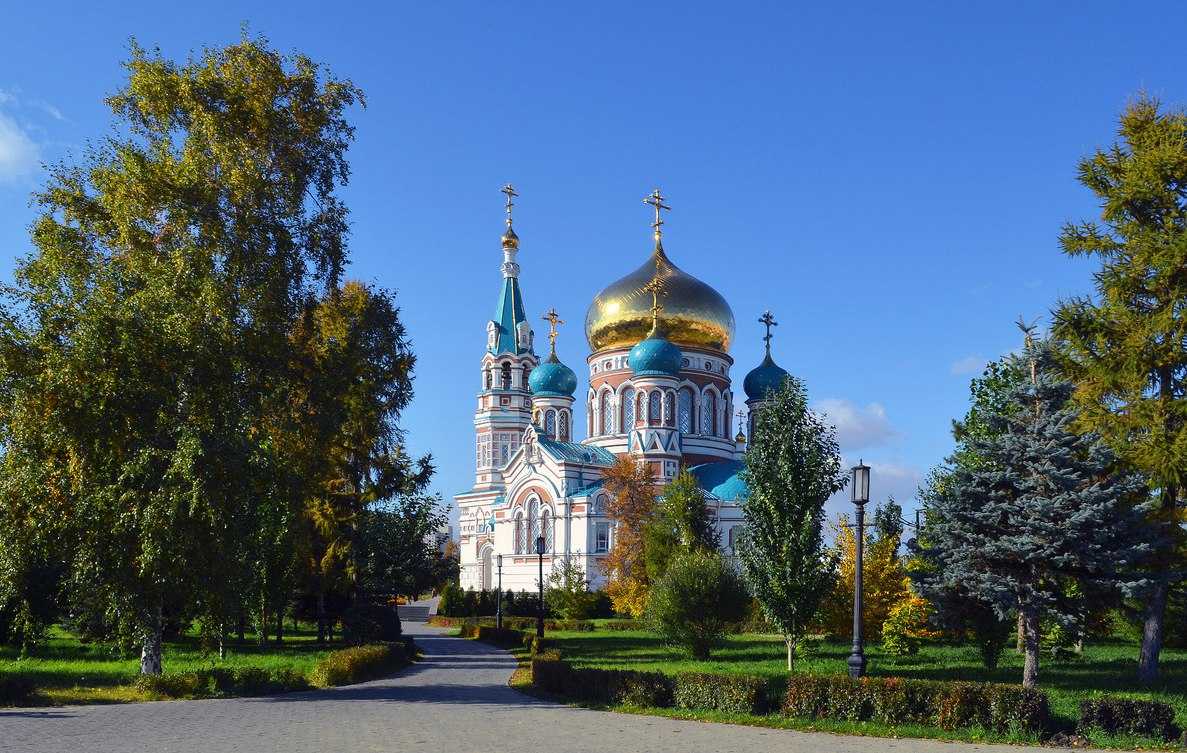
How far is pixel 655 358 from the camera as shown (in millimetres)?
55156

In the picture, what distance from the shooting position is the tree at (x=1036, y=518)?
17281 mm

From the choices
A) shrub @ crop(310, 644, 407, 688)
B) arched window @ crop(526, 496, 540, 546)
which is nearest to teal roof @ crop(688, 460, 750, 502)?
arched window @ crop(526, 496, 540, 546)

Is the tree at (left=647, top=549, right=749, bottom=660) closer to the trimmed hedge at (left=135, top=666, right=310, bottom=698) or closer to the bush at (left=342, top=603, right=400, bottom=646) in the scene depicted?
the bush at (left=342, top=603, right=400, bottom=646)

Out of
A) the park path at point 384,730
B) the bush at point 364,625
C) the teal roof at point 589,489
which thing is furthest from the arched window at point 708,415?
the park path at point 384,730

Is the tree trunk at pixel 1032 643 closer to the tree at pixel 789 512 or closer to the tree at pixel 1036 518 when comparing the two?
the tree at pixel 1036 518

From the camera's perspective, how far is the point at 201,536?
17.0 metres

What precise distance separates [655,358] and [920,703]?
42.4m

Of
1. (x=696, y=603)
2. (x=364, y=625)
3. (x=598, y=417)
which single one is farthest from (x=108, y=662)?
(x=598, y=417)

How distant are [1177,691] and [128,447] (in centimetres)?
1828

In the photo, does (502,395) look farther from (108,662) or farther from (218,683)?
(218,683)

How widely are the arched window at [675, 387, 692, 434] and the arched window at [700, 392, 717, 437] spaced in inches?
28.1

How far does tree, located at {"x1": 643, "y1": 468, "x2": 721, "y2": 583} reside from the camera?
3609cm

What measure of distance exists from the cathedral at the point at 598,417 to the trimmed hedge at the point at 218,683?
3425 cm

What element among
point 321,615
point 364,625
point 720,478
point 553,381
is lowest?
point 321,615
